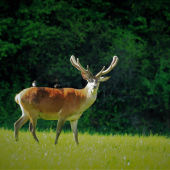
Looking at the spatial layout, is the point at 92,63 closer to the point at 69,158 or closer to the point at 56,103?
the point at 56,103

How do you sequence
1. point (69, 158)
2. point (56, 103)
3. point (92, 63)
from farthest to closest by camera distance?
point (92, 63) < point (56, 103) < point (69, 158)

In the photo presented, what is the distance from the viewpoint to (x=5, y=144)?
5.96 m

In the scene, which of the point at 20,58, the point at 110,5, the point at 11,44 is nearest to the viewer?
the point at 11,44

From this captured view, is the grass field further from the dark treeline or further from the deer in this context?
the dark treeline

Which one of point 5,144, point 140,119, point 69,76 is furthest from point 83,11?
point 5,144

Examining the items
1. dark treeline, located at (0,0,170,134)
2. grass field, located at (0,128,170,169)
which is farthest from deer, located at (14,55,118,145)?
dark treeline, located at (0,0,170,134)

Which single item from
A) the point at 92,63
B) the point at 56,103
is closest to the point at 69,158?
the point at 56,103

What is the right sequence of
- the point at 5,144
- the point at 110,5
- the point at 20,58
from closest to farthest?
the point at 5,144 < the point at 20,58 < the point at 110,5

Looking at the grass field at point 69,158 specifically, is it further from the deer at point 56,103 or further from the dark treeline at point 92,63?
the dark treeline at point 92,63

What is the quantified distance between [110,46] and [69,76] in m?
2.14

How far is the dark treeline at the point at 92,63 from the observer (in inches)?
471

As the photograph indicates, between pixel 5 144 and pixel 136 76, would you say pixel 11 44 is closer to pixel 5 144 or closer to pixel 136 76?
pixel 136 76

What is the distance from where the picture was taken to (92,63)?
1223cm

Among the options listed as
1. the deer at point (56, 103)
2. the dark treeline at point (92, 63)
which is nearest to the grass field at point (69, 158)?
the deer at point (56, 103)
